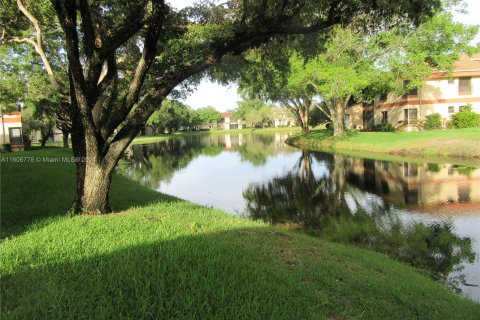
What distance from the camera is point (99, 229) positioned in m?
6.47

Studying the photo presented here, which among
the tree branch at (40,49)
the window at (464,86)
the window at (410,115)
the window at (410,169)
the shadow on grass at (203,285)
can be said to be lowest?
the window at (410,169)

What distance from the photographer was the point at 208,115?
443 ft

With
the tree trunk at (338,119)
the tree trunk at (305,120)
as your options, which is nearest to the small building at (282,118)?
the tree trunk at (305,120)

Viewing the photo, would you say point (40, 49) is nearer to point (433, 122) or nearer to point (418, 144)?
point (418, 144)

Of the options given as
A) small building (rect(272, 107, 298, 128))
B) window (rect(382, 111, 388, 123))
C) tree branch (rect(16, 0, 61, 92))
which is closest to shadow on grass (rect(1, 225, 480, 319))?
tree branch (rect(16, 0, 61, 92))

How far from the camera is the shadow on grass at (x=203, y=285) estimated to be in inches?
151

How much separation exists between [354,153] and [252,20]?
75.5 ft

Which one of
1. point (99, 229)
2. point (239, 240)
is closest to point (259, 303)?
A: point (239, 240)

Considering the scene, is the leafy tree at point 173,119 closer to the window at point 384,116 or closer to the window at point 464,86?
the window at point 384,116

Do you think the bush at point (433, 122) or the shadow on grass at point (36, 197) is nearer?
the shadow on grass at point (36, 197)

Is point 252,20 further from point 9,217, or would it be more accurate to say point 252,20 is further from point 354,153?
point 354,153

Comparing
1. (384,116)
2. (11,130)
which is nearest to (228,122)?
(384,116)

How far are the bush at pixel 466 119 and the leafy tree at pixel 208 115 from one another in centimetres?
10069

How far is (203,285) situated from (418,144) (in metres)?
26.2
